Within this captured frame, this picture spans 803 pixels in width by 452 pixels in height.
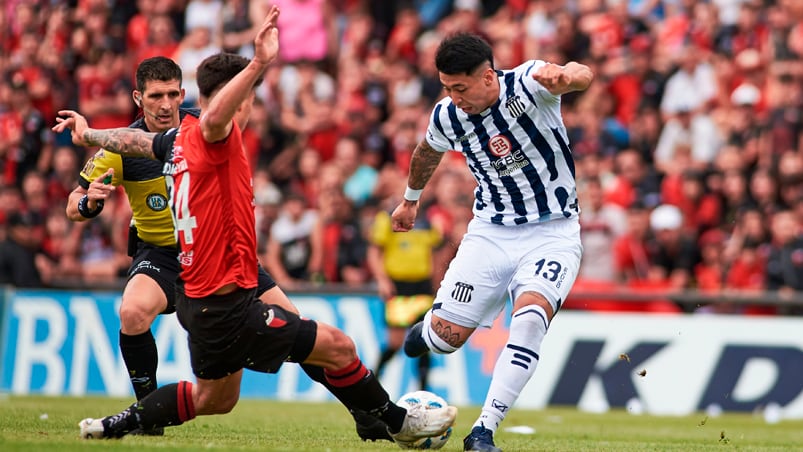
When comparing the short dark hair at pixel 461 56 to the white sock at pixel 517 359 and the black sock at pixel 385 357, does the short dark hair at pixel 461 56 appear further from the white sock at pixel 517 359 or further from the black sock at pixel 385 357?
the black sock at pixel 385 357

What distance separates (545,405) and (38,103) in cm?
1007

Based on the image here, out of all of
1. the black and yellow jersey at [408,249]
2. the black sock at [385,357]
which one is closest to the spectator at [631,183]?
the black and yellow jersey at [408,249]

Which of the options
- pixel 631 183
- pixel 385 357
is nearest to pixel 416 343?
pixel 385 357

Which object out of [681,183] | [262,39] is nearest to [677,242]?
[681,183]

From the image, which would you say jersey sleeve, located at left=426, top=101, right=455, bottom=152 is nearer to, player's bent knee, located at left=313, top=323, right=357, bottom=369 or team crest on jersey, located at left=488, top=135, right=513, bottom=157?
team crest on jersey, located at left=488, top=135, right=513, bottom=157

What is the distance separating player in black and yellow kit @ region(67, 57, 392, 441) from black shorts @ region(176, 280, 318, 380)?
1.15 meters

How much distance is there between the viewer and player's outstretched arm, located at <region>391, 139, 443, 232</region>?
966cm

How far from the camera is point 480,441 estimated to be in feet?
26.8

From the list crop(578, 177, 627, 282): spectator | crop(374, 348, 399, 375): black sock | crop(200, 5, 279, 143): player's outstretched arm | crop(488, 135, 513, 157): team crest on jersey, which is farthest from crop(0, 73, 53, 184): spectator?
crop(200, 5, 279, 143): player's outstretched arm

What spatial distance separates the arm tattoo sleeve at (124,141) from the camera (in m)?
7.97

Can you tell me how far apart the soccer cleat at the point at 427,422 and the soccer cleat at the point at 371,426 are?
0.47m

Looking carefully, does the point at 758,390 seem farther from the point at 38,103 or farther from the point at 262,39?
the point at 38,103

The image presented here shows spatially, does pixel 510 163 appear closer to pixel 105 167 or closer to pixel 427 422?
pixel 427 422

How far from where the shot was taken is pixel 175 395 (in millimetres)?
8039
